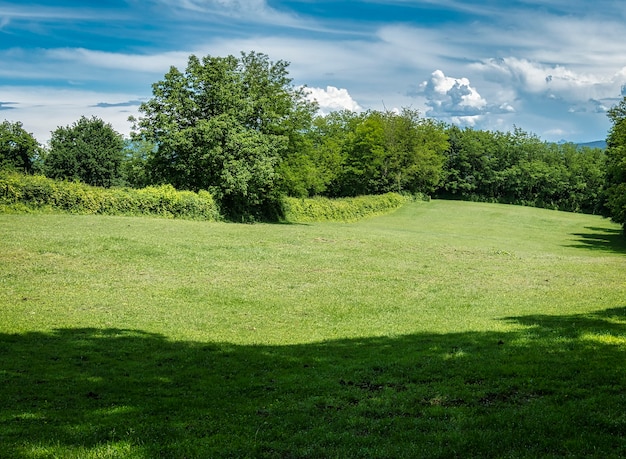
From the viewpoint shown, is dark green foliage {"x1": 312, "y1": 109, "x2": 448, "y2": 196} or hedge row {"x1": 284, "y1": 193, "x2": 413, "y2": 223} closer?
hedge row {"x1": 284, "y1": 193, "x2": 413, "y2": 223}

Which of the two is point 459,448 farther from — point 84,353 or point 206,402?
point 84,353

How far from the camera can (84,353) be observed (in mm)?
14148

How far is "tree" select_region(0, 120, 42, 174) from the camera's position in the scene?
95312 mm

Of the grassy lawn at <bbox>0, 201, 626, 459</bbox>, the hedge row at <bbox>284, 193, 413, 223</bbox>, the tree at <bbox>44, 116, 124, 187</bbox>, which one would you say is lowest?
the grassy lawn at <bbox>0, 201, 626, 459</bbox>

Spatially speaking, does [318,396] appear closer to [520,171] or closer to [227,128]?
[227,128]

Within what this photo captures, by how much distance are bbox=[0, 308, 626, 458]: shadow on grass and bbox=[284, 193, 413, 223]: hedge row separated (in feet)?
195

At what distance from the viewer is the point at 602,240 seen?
67.2 m

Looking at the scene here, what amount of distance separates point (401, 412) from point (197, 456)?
4070 millimetres

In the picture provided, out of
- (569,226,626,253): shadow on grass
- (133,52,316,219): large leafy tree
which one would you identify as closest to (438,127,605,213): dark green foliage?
(569,226,626,253): shadow on grass

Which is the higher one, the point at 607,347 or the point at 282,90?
the point at 282,90

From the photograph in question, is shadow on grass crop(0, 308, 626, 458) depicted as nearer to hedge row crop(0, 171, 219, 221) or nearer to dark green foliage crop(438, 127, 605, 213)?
hedge row crop(0, 171, 219, 221)

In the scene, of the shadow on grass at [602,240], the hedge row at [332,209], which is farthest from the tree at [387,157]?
the shadow on grass at [602,240]

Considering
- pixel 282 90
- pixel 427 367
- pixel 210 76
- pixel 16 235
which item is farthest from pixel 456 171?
pixel 427 367

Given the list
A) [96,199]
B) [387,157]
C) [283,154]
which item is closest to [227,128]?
[283,154]
